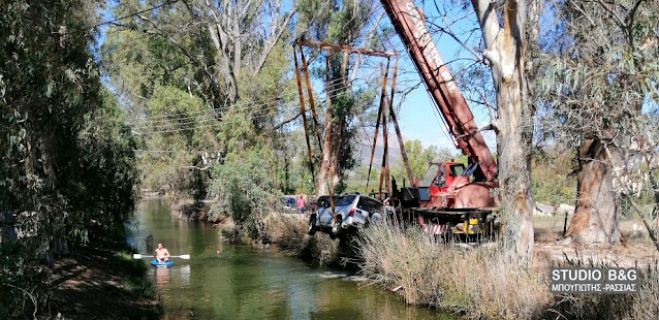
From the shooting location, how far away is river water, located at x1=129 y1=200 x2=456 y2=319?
1345 cm

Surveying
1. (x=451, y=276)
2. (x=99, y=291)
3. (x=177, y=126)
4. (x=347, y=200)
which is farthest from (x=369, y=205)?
(x=177, y=126)

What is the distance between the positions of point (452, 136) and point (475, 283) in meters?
5.82

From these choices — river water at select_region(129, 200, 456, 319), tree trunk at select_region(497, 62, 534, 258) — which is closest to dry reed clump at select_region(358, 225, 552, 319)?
river water at select_region(129, 200, 456, 319)

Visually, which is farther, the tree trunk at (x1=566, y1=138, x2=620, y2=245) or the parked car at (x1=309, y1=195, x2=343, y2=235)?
the parked car at (x1=309, y1=195, x2=343, y2=235)

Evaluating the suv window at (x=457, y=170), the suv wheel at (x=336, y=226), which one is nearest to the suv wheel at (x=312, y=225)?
the suv wheel at (x=336, y=226)

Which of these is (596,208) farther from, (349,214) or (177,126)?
(177,126)

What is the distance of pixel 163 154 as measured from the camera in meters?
39.3

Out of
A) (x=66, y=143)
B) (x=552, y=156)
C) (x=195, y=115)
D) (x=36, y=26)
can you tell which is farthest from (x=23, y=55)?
(x=195, y=115)

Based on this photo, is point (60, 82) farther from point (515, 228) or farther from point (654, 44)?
Result: point (515, 228)

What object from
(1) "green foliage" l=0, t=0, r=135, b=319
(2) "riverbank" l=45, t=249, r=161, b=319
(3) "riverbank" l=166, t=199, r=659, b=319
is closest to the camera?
(1) "green foliage" l=0, t=0, r=135, b=319

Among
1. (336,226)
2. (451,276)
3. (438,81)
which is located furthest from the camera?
(336,226)

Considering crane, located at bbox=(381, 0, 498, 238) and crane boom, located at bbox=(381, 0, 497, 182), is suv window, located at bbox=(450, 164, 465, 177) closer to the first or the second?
crane, located at bbox=(381, 0, 498, 238)

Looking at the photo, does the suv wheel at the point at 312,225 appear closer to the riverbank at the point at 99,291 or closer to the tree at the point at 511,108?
the riverbank at the point at 99,291

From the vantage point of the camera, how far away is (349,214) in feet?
64.6
